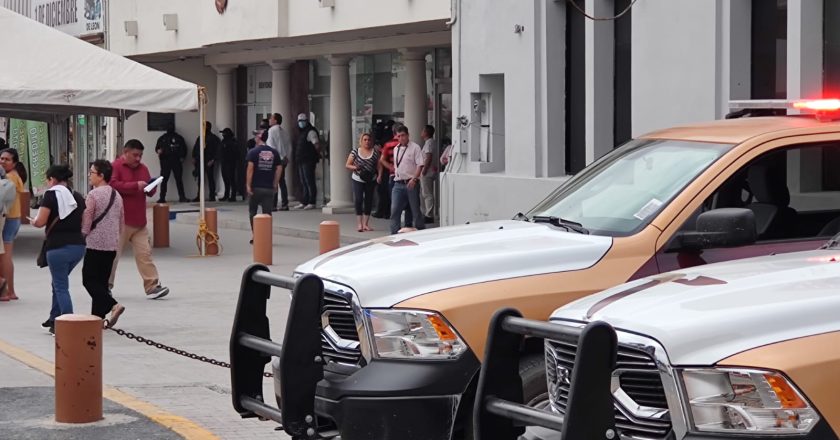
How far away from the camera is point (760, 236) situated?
6855 mm

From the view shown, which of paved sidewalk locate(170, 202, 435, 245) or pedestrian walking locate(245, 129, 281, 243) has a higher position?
pedestrian walking locate(245, 129, 281, 243)

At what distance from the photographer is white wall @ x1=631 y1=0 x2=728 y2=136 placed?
1537cm

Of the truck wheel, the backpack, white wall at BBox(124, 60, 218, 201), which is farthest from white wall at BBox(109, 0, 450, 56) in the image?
the truck wheel

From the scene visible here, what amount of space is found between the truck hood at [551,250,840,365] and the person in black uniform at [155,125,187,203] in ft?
96.7

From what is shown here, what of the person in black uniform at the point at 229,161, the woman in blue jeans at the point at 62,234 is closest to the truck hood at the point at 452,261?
the woman in blue jeans at the point at 62,234

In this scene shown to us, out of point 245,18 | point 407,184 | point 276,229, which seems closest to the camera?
point 407,184

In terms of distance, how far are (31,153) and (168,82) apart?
1647cm

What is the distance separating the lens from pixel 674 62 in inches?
628

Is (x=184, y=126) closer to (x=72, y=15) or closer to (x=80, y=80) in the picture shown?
(x=72, y=15)

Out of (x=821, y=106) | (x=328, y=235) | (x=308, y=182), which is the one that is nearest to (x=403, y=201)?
(x=328, y=235)

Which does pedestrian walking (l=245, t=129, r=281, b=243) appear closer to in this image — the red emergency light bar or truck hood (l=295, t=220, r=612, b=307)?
truck hood (l=295, t=220, r=612, b=307)

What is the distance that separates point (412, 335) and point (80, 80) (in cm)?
1631

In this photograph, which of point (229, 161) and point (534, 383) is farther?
point (229, 161)

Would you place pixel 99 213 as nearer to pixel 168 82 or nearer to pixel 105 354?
pixel 105 354
